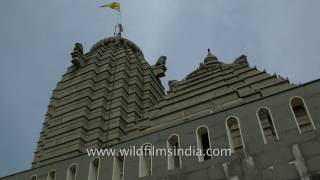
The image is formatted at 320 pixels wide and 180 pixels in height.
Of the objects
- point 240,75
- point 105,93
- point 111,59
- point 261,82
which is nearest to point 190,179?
point 261,82

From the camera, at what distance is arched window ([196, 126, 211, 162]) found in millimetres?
16086

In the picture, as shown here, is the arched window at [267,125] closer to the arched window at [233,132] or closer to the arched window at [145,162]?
the arched window at [233,132]

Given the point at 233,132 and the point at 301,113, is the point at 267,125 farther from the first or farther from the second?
the point at 301,113

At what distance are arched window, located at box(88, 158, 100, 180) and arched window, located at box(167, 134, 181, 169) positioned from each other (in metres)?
3.28

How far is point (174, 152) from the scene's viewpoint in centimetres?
1642

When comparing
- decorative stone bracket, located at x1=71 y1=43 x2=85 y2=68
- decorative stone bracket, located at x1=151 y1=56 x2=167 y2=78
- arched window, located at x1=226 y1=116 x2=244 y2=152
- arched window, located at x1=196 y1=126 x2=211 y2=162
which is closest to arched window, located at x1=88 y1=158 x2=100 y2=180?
arched window, located at x1=196 y1=126 x2=211 y2=162

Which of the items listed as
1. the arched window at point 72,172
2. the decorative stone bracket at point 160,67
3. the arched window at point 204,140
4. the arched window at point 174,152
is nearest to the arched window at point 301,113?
the arched window at point 204,140

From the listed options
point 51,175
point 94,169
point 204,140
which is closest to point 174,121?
point 204,140

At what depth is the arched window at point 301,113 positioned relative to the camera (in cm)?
1509

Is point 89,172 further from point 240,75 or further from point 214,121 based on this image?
point 240,75

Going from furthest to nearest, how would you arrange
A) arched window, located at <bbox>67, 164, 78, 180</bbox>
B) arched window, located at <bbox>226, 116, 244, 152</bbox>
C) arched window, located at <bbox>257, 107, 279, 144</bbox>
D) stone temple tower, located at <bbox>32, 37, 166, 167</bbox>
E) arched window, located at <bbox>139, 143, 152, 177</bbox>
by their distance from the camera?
1. stone temple tower, located at <bbox>32, 37, 166, 167</bbox>
2. arched window, located at <bbox>67, 164, 78, 180</bbox>
3. arched window, located at <bbox>139, 143, 152, 177</bbox>
4. arched window, located at <bbox>226, 116, 244, 152</bbox>
5. arched window, located at <bbox>257, 107, 279, 144</bbox>

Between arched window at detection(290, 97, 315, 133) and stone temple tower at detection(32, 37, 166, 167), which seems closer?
arched window at detection(290, 97, 315, 133)

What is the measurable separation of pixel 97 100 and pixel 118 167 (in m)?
14.3

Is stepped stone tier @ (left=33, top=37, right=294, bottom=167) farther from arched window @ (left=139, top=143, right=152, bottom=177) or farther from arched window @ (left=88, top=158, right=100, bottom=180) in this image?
arched window @ (left=139, top=143, right=152, bottom=177)
